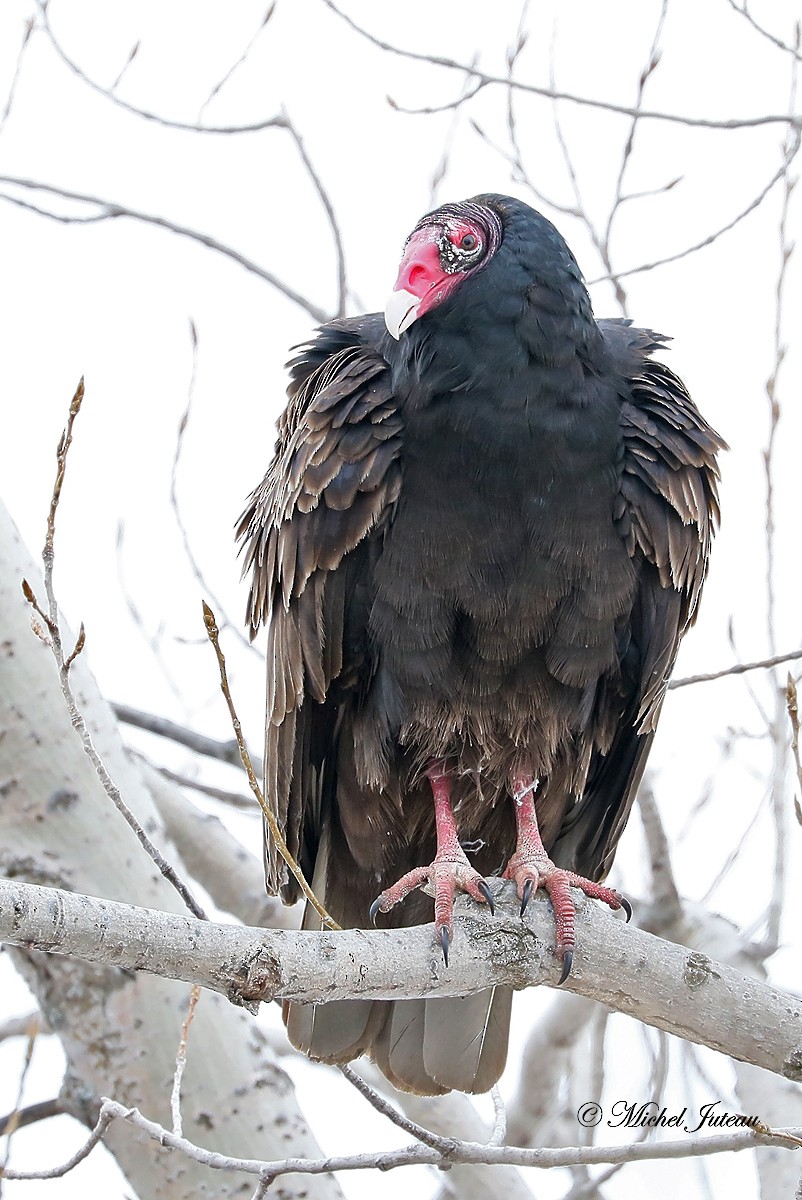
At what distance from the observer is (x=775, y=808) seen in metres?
3.93

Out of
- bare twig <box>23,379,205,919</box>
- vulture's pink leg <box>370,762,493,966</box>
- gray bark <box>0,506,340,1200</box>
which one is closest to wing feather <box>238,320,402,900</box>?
vulture's pink leg <box>370,762,493,966</box>

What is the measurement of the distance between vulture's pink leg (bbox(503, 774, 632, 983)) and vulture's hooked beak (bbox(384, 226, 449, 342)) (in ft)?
3.76

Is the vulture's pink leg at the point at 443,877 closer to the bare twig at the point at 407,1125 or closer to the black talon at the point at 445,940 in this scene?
the black talon at the point at 445,940

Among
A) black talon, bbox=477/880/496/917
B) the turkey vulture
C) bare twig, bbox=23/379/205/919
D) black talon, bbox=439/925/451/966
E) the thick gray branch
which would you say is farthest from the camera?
the turkey vulture

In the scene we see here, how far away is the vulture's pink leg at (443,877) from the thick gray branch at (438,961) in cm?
4

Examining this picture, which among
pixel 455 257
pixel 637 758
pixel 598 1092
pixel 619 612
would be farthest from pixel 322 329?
pixel 598 1092

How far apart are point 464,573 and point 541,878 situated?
2.22ft

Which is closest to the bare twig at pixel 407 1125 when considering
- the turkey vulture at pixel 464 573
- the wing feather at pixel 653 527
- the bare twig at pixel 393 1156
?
the bare twig at pixel 393 1156

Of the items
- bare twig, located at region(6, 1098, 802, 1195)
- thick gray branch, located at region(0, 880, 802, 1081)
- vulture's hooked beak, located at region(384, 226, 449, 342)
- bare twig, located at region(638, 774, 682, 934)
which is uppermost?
vulture's hooked beak, located at region(384, 226, 449, 342)

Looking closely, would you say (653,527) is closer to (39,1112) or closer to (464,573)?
(464,573)

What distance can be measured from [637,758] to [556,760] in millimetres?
243

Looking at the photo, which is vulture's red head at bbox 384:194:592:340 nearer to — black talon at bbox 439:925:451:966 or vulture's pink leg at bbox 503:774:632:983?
vulture's pink leg at bbox 503:774:632:983

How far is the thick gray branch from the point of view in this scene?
1.68 meters

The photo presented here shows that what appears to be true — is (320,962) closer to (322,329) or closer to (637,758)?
(637,758)
